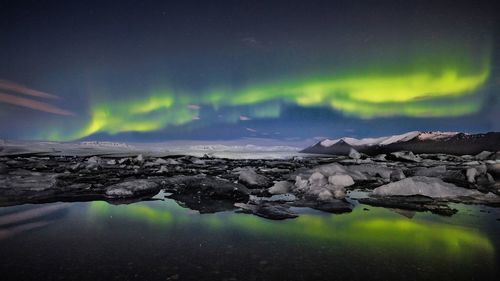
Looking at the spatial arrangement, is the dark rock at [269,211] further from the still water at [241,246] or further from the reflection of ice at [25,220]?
the reflection of ice at [25,220]

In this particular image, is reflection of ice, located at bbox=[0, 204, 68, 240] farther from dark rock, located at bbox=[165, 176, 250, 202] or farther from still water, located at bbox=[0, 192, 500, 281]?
dark rock, located at bbox=[165, 176, 250, 202]

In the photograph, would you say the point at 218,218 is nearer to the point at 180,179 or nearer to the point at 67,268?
the point at 67,268

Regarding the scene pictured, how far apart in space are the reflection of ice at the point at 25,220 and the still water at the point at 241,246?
2 centimetres

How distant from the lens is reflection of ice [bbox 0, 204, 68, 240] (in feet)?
14.6

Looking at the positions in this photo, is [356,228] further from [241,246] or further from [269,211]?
[241,246]

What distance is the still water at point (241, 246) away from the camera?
9.68ft

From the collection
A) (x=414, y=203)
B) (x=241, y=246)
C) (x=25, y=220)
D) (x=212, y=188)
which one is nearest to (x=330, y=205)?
(x=414, y=203)

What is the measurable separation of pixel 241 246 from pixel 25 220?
13.8 feet

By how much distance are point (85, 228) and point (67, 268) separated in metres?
1.79

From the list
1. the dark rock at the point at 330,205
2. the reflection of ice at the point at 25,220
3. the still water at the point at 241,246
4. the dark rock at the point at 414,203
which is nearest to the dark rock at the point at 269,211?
the still water at the point at 241,246

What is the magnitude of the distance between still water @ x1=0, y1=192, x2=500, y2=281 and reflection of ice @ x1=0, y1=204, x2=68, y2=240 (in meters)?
0.02

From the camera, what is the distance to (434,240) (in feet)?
13.6

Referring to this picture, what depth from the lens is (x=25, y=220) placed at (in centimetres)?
508

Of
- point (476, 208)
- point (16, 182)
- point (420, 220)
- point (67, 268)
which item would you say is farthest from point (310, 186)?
point (16, 182)
